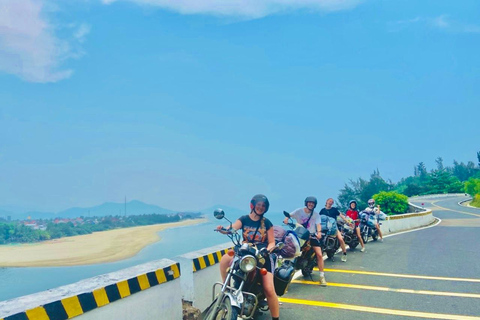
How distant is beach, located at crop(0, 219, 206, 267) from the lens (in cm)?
7585

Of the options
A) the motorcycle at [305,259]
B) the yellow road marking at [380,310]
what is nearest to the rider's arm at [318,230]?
the motorcycle at [305,259]

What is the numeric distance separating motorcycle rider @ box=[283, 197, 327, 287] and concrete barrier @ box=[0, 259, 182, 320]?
4.15 m

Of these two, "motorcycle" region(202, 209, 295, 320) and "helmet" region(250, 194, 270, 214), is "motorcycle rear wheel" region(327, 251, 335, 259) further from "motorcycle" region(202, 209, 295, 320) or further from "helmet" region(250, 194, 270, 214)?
"helmet" region(250, 194, 270, 214)

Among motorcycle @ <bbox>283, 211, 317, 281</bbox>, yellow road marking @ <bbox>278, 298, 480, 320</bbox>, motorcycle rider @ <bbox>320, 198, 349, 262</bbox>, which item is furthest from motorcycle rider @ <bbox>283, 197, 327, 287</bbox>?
motorcycle rider @ <bbox>320, 198, 349, 262</bbox>

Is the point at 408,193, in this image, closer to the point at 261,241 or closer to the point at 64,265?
the point at 64,265

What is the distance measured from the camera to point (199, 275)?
17.5ft

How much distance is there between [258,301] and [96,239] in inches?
4127

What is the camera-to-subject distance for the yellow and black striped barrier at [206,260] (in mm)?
5268

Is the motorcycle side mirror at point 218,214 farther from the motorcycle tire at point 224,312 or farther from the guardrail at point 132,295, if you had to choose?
the motorcycle tire at point 224,312

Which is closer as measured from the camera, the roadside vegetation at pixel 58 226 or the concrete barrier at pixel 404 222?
→ the concrete barrier at pixel 404 222

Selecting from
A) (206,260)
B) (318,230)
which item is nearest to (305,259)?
(318,230)

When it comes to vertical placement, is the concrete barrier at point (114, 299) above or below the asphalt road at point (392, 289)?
above

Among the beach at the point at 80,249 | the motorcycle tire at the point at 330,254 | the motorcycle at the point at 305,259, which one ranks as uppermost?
the motorcycle at the point at 305,259

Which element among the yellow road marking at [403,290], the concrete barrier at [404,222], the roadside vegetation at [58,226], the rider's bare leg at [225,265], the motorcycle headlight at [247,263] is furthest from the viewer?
the roadside vegetation at [58,226]
